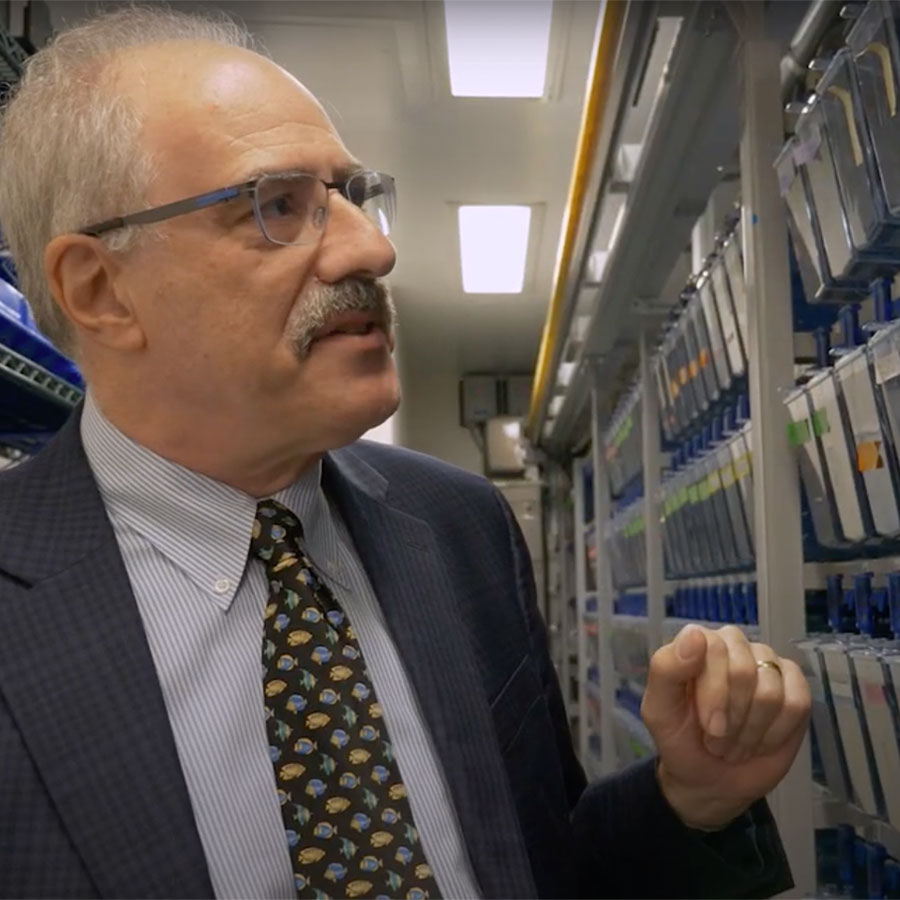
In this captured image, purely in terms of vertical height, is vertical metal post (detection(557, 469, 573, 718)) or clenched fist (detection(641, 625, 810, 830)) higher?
vertical metal post (detection(557, 469, 573, 718))

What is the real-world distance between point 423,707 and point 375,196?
0.67 metres

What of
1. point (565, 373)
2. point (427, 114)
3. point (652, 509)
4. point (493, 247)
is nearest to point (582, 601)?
point (565, 373)

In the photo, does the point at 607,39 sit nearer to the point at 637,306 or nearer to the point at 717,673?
the point at 717,673

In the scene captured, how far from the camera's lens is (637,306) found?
12.5 feet

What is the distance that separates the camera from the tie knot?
3.85 feet

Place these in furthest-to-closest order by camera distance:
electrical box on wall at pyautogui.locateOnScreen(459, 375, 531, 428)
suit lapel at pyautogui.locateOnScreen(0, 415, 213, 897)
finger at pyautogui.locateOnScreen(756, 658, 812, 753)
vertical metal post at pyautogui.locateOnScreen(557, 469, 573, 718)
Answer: electrical box on wall at pyautogui.locateOnScreen(459, 375, 531, 428)
vertical metal post at pyautogui.locateOnScreen(557, 469, 573, 718)
finger at pyautogui.locateOnScreen(756, 658, 812, 753)
suit lapel at pyautogui.locateOnScreen(0, 415, 213, 897)

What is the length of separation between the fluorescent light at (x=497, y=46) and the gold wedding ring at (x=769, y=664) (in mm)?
2405

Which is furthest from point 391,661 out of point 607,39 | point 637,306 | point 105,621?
point 637,306

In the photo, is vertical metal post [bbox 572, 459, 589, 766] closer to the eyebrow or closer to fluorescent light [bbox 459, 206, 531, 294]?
fluorescent light [bbox 459, 206, 531, 294]

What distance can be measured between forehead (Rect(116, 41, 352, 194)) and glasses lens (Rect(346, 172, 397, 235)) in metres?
0.04

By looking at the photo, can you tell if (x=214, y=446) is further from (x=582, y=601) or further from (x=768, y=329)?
(x=582, y=601)

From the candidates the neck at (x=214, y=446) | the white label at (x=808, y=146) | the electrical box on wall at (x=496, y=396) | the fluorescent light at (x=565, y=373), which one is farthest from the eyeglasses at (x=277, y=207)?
the electrical box on wall at (x=496, y=396)

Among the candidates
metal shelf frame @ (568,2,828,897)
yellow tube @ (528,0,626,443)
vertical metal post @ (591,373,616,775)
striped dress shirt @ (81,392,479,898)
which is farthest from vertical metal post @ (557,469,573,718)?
striped dress shirt @ (81,392,479,898)

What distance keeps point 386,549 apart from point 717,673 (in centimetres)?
45
